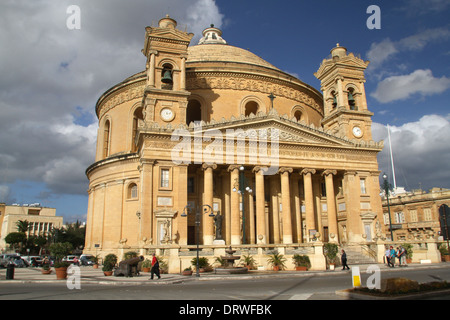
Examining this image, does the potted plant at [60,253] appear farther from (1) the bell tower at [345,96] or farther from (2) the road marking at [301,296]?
(1) the bell tower at [345,96]

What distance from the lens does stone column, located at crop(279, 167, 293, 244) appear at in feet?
107

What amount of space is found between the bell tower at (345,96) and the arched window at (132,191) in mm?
21514

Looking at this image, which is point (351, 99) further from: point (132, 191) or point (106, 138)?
point (106, 138)

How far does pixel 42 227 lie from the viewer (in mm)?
101688

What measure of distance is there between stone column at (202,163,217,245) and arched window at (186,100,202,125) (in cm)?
1089

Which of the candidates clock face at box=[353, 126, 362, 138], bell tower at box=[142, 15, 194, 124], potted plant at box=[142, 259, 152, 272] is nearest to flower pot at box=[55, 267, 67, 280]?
potted plant at box=[142, 259, 152, 272]

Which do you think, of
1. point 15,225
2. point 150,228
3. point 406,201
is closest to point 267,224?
point 150,228

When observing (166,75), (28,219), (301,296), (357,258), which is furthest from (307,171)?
(28,219)

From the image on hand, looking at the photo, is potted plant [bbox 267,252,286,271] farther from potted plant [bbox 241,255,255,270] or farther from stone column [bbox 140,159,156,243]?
stone column [bbox 140,159,156,243]

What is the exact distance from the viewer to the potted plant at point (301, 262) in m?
26.1

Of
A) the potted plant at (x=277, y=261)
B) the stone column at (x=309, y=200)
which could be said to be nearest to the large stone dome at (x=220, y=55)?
the stone column at (x=309, y=200)

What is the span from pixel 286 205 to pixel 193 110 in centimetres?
1608

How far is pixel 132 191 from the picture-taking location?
39406 millimetres

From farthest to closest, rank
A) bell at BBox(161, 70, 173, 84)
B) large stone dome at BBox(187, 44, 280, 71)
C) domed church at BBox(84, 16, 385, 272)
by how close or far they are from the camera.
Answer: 1. large stone dome at BBox(187, 44, 280, 71)
2. bell at BBox(161, 70, 173, 84)
3. domed church at BBox(84, 16, 385, 272)
